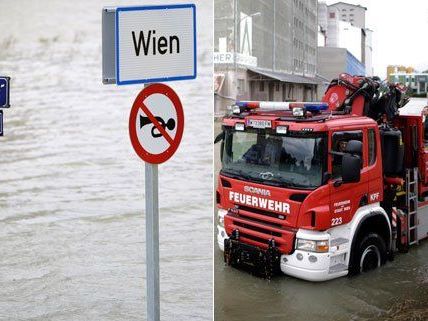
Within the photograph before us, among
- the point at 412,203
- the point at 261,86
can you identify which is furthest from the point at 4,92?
the point at 261,86

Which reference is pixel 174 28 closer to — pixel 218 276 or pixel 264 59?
pixel 218 276

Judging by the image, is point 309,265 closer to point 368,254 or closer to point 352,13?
Result: point 368,254

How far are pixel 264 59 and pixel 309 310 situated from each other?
12.6 m

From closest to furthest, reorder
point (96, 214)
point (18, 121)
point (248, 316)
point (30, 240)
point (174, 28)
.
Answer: point (174, 28)
point (248, 316)
point (30, 240)
point (96, 214)
point (18, 121)

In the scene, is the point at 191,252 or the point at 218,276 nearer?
the point at 191,252

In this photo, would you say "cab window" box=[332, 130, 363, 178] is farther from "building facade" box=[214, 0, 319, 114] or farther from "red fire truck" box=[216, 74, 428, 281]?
"building facade" box=[214, 0, 319, 114]

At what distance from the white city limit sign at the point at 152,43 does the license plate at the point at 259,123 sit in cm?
229

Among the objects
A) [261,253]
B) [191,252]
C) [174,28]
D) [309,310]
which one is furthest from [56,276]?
[174,28]

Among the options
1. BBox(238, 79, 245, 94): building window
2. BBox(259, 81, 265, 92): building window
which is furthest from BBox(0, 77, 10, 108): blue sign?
BBox(259, 81, 265, 92): building window

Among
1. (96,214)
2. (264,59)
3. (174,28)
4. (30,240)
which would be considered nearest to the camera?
(174,28)

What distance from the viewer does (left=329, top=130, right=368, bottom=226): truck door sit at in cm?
441

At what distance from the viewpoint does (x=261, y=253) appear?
457cm

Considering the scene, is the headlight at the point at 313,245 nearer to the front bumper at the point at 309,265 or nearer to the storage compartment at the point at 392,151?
the front bumper at the point at 309,265

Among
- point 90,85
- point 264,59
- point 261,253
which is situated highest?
point 264,59
